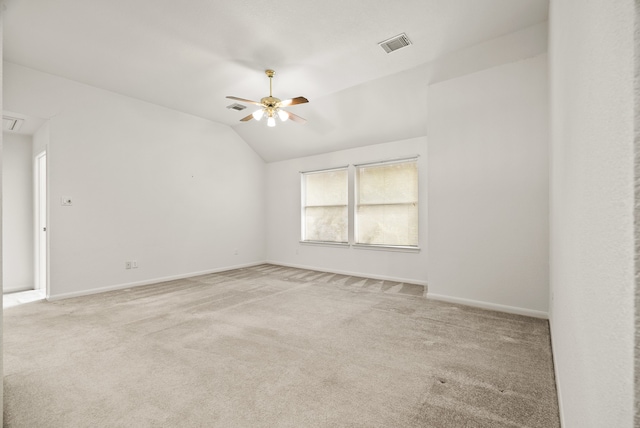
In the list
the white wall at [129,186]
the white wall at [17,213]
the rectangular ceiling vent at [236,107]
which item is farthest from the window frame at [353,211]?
the white wall at [17,213]

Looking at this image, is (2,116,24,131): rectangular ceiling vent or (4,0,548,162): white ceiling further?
(2,116,24,131): rectangular ceiling vent

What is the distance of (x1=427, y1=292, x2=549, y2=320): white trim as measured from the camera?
3.32m

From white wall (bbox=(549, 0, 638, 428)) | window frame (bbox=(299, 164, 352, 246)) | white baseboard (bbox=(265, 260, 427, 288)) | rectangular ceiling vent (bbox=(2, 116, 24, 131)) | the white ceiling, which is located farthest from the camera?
window frame (bbox=(299, 164, 352, 246))

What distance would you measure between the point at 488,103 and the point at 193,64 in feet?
12.8

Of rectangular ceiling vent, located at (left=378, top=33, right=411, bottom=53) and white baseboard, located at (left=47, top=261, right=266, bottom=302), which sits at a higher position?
rectangular ceiling vent, located at (left=378, top=33, right=411, bottom=53)

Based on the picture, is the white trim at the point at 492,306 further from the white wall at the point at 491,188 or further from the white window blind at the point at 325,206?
the white window blind at the point at 325,206

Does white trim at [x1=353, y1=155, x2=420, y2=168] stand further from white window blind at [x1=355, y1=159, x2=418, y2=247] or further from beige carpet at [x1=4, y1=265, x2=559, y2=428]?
beige carpet at [x1=4, y1=265, x2=559, y2=428]

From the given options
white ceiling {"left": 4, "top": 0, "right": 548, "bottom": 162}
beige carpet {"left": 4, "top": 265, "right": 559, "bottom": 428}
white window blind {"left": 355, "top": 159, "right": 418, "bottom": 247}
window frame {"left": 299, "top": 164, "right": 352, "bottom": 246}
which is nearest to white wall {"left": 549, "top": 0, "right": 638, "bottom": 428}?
beige carpet {"left": 4, "top": 265, "right": 559, "bottom": 428}

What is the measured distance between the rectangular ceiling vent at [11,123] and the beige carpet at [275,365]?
269 cm

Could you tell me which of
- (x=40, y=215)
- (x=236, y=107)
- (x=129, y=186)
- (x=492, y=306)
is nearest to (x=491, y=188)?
(x=492, y=306)

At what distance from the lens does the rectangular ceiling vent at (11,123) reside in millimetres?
4156

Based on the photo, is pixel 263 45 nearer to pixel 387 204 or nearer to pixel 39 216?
pixel 387 204

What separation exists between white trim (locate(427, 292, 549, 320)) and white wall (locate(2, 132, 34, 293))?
6.76 meters

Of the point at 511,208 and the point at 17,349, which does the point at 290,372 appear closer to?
the point at 17,349
